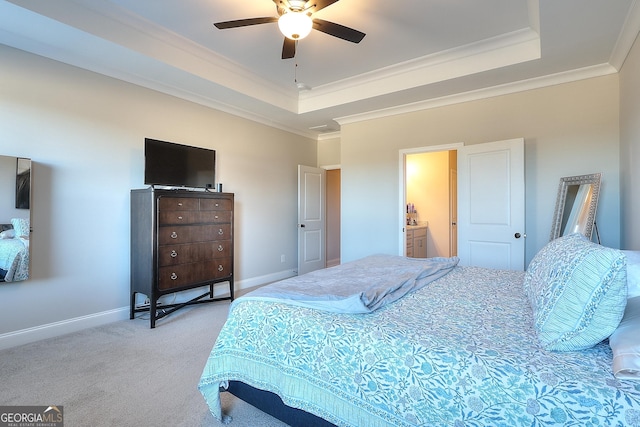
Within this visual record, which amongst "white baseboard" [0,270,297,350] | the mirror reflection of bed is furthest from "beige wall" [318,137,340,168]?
the mirror reflection of bed

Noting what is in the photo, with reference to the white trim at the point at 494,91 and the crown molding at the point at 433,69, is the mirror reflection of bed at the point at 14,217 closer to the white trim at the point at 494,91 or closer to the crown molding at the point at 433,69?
the crown molding at the point at 433,69

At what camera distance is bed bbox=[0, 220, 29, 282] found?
2574 millimetres

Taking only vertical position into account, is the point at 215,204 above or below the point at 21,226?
above

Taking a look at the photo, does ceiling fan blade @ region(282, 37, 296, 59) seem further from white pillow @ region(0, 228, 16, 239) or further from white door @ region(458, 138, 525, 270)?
white pillow @ region(0, 228, 16, 239)

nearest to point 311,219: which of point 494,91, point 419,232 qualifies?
point 419,232

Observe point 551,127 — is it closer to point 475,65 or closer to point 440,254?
point 475,65

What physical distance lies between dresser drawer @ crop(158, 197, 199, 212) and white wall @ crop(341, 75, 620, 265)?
2.41m

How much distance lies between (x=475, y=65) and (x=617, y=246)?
2.30m

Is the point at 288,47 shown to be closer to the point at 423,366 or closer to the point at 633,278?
the point at 423,366

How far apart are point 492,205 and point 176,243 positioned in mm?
3559

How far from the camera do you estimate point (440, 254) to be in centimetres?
591

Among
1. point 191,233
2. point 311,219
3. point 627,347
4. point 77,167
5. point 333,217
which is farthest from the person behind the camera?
point 333,217

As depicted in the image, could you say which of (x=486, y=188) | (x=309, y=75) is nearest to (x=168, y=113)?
(x=309, y=75)

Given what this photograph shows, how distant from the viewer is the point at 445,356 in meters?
1.10
